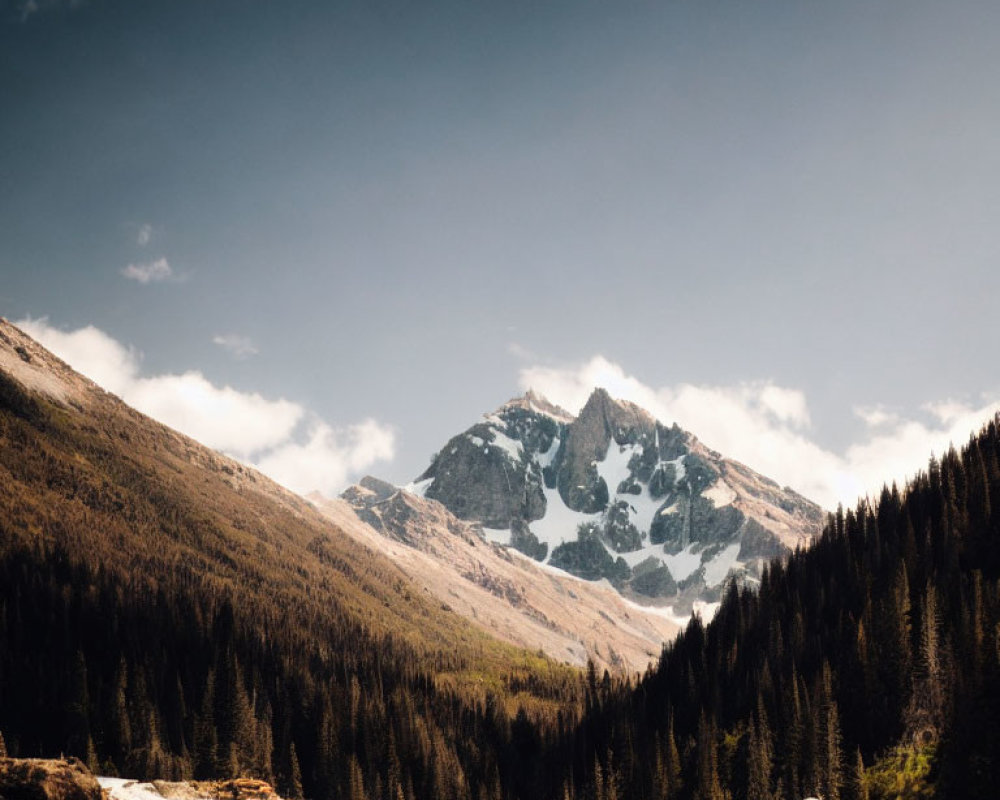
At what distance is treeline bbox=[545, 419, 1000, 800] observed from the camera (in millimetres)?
92125

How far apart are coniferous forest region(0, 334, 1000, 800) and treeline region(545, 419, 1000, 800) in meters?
0.38

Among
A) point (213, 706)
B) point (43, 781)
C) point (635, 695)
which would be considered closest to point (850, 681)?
point (635, 695)

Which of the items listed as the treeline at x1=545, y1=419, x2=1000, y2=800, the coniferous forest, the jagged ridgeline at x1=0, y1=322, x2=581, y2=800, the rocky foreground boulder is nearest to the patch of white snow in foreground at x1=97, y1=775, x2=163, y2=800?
the rocky foreground boulder

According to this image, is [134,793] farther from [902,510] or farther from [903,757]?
[902,510]

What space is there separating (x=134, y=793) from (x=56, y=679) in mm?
99020

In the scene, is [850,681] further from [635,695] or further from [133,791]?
[133,791]

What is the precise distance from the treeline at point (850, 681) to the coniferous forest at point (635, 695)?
1.24 ft

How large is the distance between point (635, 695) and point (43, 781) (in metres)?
145

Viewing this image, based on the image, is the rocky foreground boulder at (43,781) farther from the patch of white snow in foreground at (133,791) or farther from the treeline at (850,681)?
the treeline at (850,681)

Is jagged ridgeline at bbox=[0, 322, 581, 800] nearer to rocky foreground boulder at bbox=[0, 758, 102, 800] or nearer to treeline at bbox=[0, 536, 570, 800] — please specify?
treeline at bbox=[0, 536, 570, 800]

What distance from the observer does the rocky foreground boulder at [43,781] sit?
41375 mm

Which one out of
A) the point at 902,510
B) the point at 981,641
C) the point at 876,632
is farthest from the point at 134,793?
the point at 902,510

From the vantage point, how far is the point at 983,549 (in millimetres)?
125500

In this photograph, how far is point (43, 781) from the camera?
138 feet
